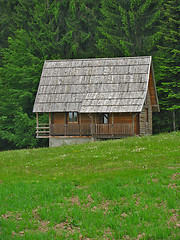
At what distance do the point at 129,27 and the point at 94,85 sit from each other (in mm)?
16681

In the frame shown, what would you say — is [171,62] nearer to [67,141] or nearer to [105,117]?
[105,117]

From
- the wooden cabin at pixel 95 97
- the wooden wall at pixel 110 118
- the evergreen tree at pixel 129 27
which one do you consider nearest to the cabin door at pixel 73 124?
the wooden cabin at pixel 95 97

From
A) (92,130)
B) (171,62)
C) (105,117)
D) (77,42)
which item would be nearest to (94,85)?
(105,117)

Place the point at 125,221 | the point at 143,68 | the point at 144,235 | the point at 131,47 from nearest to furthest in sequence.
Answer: the point at 144,235 < the point at 125,221 < the point at 143,68 < the point at 131,47

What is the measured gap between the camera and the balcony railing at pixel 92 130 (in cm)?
3634

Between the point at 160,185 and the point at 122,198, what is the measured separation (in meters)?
1.71

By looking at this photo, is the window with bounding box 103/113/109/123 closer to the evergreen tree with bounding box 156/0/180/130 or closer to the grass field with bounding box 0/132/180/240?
the evergreen tree with bounding box 156/0/180/130

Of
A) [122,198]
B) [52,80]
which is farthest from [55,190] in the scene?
[52,80]

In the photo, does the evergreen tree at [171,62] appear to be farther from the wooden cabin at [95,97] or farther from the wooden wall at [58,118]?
the wooden wall at [58,118]

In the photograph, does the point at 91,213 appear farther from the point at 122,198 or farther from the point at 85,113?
the point at 85,113

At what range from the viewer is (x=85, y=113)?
38.4m

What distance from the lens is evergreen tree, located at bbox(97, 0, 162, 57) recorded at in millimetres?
49781

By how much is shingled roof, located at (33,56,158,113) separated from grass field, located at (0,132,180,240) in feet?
46.6

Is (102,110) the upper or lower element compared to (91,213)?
upper
